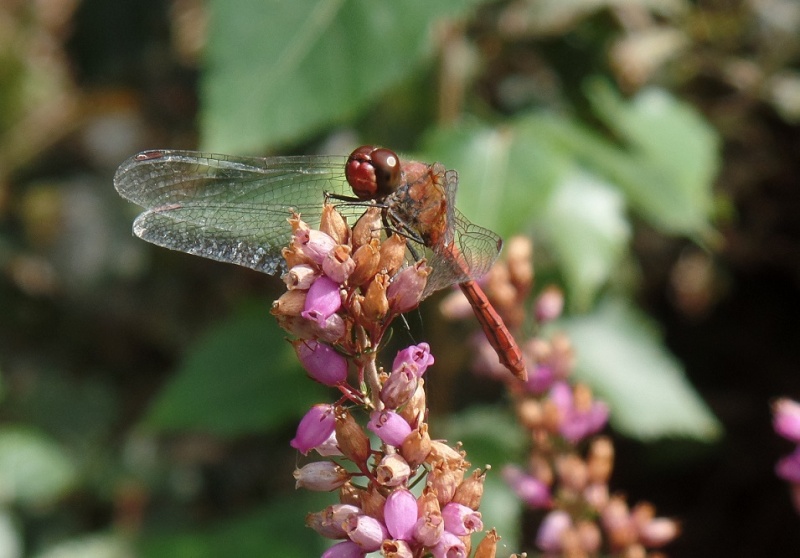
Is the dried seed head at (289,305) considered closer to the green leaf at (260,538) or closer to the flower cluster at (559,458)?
the flower cluster at (559,458)

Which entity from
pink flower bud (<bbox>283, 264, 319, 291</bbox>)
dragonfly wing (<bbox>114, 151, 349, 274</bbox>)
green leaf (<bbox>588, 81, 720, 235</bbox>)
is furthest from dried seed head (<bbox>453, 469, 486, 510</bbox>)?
green leaf (<bbox>588, 81, 720, 235</bbox>)

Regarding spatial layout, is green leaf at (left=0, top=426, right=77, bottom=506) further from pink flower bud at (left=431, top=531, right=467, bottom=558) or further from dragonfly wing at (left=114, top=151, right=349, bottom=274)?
pink flower bud at (left=431, top=531, right=467, bottom=558)

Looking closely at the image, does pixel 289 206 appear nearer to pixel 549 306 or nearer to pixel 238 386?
pixel 549 306

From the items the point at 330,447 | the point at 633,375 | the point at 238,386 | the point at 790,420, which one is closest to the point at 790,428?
the point at 790,420

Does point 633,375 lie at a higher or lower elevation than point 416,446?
higher

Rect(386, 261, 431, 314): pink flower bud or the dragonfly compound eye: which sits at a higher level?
the dragonfly compound eye

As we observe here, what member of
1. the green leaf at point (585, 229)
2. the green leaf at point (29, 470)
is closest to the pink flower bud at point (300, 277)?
the green leaf at point (585, 229)

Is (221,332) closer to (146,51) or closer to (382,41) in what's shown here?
(382,41)

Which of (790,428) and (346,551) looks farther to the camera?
(790,428)
